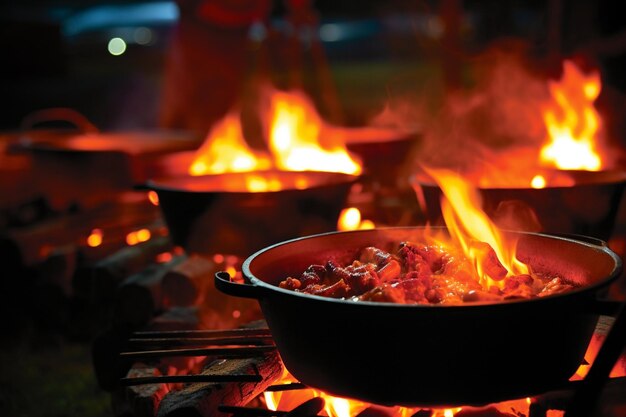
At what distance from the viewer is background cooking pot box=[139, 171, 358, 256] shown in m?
3.41

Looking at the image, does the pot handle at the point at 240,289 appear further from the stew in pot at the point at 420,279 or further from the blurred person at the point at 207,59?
the blurred person at the point at 207,59

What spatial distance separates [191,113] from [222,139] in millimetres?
2192

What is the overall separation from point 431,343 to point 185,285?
2372 millimetres

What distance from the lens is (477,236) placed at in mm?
2504

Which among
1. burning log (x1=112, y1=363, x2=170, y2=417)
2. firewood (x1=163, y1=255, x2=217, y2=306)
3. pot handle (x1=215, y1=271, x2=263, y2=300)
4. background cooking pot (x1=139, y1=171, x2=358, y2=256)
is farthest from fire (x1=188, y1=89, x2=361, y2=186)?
pot handle (x1=215, y1=271, x2=263, y2=300)

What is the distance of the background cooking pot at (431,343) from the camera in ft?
5.67

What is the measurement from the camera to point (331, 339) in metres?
1.85

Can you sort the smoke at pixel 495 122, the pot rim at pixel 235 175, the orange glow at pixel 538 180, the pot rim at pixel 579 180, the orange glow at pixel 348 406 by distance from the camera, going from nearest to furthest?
the orange glow at pixel 348 406 → the pot rim at pixel 579 180 → the pot rim at pixel 235 175 → the orange glow at pixel 538 180 → the smoke at pixel 495 122

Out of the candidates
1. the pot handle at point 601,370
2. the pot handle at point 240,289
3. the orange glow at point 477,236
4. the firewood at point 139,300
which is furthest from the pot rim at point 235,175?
the pot handle at point 601,370

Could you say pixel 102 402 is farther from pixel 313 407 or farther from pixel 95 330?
pixel 313 407

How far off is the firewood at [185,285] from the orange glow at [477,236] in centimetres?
161

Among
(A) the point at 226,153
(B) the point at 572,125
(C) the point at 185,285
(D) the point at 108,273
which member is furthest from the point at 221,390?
(B) the point at 572,125

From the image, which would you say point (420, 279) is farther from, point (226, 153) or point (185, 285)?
point (226, 153)

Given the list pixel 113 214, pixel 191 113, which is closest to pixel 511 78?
pixel 191 113
